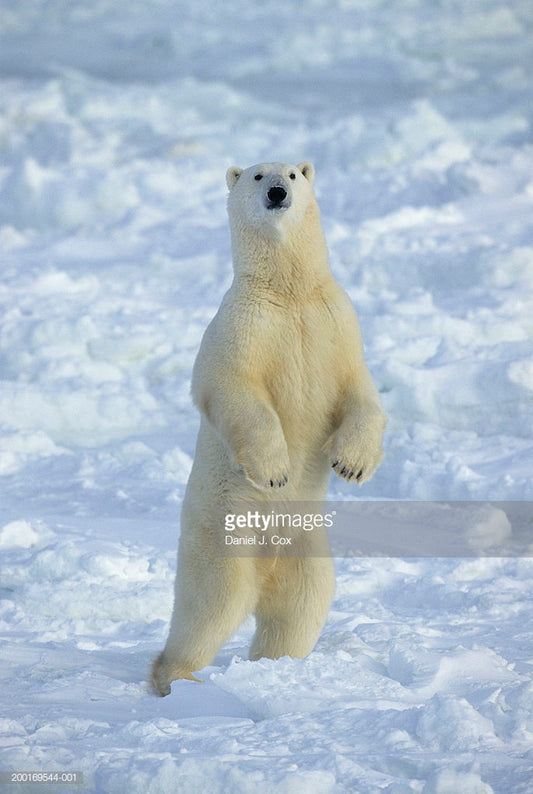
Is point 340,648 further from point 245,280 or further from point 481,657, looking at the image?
point 245,280

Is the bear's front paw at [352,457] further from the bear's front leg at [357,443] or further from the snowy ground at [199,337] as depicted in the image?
the snowy ground at [199,337]

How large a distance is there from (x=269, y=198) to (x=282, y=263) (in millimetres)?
192

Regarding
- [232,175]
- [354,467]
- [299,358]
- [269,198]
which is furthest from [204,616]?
[232,175]

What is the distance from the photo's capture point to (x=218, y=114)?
12.6 m

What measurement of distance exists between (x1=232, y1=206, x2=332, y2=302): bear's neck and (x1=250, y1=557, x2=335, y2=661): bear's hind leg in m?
0.80

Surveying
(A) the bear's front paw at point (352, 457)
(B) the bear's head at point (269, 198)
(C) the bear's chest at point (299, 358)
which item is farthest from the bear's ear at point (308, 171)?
(A) the bear's front paw at point (352, 457)

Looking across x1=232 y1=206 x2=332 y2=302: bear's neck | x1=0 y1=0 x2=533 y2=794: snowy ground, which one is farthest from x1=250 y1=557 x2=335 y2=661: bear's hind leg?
x1=232 y1=206 x2=332 y2=302: bear's neck

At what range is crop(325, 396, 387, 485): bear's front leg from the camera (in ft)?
9.50

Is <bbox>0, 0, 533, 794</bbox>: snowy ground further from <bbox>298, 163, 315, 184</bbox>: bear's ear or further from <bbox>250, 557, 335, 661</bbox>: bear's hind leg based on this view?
<bbox>298, 163, 315, 184</bbox>: bear's ear

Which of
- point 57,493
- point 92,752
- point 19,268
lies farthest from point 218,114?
point 92,752

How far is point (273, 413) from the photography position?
2.88 meters

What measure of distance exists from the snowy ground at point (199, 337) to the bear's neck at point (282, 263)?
3.47ft

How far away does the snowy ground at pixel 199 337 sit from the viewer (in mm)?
2367

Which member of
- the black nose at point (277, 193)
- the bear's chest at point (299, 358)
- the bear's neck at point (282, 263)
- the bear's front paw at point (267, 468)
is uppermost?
the black nose at point (277, 193)
